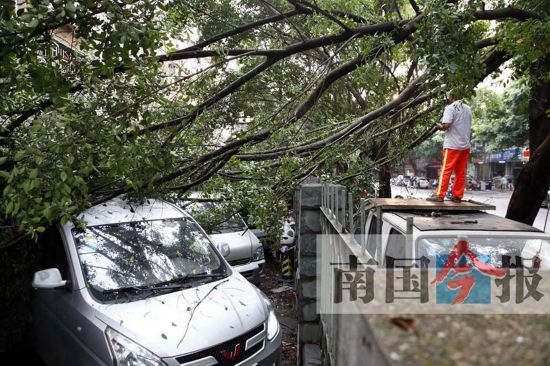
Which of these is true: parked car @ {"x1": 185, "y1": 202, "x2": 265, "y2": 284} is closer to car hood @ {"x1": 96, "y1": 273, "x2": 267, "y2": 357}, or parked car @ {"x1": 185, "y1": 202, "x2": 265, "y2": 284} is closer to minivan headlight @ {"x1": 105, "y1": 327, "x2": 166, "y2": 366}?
car hood @ {"x1": 96, "y1": 273, "x2": 267, "y2": 357}

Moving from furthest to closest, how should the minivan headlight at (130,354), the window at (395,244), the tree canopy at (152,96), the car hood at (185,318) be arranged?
the window at (395,244) → the tree canopy at (152,96) → the car hood at (185,318) → the minivan headlight at (130,354)

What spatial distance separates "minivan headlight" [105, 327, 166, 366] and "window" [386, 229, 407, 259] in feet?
8.02

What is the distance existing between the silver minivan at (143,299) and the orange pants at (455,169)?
307 centimetres

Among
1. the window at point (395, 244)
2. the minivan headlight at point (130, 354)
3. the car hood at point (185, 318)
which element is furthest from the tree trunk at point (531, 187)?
the minivan headlight at point (130, 354)

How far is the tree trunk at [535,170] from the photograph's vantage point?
242 inches

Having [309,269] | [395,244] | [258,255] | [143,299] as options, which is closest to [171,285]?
[143,299]

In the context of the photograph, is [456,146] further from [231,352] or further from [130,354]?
[130,354]

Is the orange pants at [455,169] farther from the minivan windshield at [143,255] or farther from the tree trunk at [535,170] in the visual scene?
the minivan windshield at [143,255]

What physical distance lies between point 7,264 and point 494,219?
5268mm

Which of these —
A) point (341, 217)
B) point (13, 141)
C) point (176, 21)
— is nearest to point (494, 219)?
point (341, 217)

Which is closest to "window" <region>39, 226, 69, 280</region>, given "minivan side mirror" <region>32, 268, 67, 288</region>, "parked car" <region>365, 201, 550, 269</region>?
"minivan side mirror" <region>32, 268, 67, 288</region>

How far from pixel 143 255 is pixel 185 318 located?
1030mm

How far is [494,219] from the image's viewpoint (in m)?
4.26

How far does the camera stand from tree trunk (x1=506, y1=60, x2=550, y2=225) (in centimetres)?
615
